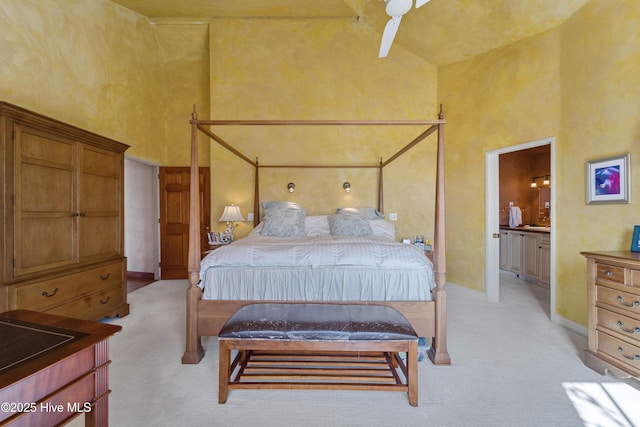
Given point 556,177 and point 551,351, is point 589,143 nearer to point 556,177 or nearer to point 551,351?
point 556,177

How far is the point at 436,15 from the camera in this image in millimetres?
3623

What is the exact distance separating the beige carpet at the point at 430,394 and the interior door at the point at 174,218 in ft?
7.56

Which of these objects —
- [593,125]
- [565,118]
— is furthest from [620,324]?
[565,118]

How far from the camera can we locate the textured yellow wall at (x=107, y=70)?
263 cm

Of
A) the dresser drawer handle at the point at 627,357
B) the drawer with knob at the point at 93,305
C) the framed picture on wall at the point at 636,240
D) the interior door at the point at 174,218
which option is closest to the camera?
the dresser drawer handle at the point at 627,357

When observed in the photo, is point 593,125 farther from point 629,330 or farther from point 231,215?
point 231,215

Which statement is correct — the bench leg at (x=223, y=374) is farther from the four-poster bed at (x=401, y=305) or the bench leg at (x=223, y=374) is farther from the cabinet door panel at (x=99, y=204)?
the cabinet door panel at (x=99, y=204)

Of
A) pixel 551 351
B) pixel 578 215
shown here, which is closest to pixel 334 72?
pixel 578 215

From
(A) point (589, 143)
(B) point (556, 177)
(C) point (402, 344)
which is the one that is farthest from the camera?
(B) point (556, 177)

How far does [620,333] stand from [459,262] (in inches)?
89.0

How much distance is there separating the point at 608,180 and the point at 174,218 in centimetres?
576

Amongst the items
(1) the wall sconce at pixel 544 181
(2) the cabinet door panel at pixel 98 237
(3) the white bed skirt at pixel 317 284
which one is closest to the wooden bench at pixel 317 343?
(3) the white bed skirt at pixel 317 284

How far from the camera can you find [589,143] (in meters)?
2.68

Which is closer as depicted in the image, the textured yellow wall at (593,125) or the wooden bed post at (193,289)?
the wooden bed post at (193,289)
